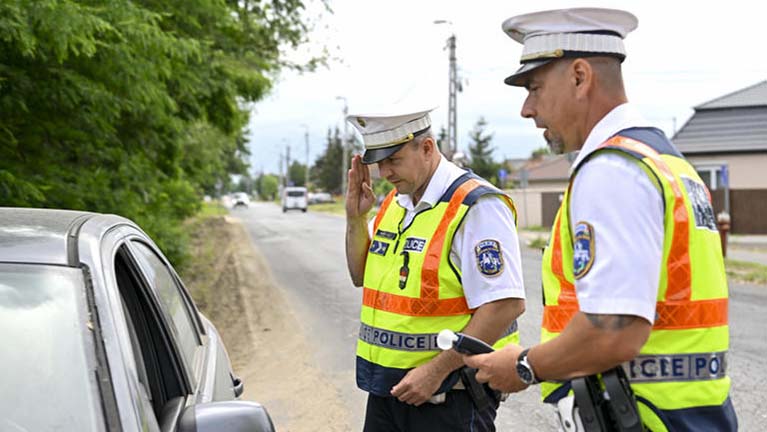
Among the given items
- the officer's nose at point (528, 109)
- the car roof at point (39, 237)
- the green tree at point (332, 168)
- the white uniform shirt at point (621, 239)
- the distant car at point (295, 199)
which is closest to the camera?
the white uniform shirt at point (621, 239)

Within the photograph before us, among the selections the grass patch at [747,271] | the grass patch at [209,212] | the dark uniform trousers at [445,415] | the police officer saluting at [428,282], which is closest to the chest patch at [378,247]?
the police officer saluting at [428,282]

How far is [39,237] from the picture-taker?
96.0 inches

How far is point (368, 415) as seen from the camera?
3127mm

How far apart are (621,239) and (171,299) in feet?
6.87

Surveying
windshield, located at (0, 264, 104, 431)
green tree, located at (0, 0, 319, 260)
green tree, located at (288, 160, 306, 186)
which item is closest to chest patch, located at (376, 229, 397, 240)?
windshield, located at (0, 264, 104, 431)

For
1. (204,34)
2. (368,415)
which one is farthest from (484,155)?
(368,415)

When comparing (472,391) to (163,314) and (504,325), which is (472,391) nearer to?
(504,325)

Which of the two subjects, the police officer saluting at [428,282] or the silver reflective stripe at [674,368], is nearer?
the silver reflective stripe at [674,368]

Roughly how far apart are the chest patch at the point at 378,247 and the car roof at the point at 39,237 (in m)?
1.01

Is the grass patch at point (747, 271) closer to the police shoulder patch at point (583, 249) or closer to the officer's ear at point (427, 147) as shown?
the officer's ear at point (427, 147)

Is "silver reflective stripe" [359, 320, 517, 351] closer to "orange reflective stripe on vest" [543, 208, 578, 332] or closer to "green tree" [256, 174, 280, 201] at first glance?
"orange reflective stripe on vest" [543, 208, 578, 332]

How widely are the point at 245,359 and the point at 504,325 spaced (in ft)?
18.3

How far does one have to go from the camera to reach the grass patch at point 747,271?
14617mm

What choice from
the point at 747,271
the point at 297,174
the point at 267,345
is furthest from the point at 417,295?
the point at 297,174
